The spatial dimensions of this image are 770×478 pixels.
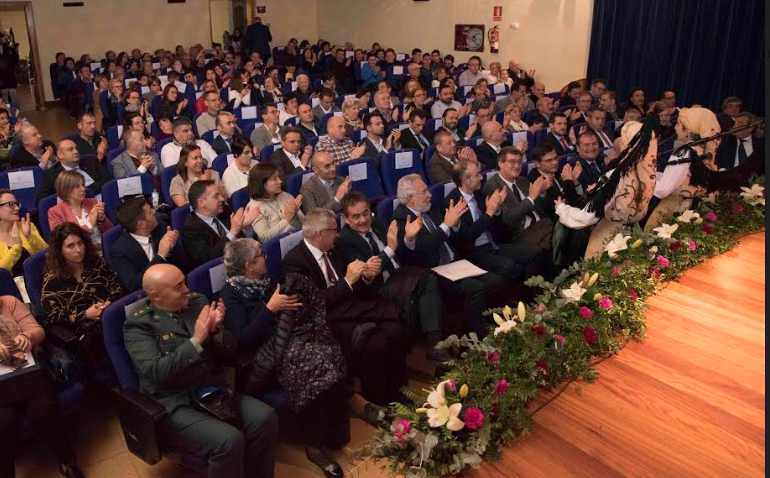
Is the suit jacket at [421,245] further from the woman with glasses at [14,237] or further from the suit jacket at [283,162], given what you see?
the woman with glasses at [14,237]

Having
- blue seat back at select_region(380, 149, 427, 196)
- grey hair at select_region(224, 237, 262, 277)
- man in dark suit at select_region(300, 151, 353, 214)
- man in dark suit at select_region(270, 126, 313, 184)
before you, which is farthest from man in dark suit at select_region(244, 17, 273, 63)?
grey hair at select_region(224, 237, 262, 277)

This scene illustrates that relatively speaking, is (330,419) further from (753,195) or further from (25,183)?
(25,183)

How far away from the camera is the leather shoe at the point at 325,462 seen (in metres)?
3.11

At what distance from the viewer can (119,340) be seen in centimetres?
285

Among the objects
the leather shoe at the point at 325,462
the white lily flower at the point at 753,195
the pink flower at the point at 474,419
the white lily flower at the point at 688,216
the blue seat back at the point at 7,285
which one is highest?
the white lily flower at the point at 753,195

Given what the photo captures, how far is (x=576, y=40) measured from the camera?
11594 mm

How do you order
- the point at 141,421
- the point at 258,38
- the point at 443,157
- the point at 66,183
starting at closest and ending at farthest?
the point at 141,421
the point at 66,183
the point at 443,157
the point at 258,38

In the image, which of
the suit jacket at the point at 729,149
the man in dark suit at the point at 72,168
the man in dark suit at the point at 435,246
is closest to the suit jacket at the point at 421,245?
the man in dark suit at the point at 435,246

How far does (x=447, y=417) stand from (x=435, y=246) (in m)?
1.95

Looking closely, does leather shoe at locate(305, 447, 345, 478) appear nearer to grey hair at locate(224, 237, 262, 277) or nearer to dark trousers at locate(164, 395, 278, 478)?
dark trousers at locate(164, 395, 278, 478)

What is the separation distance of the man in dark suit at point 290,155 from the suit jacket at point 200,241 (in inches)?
69.9

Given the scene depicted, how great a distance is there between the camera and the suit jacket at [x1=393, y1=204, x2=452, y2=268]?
4066mm

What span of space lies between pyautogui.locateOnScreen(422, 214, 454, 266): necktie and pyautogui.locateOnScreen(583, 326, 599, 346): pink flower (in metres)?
1.55

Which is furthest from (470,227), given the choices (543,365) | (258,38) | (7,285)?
(258,38)
